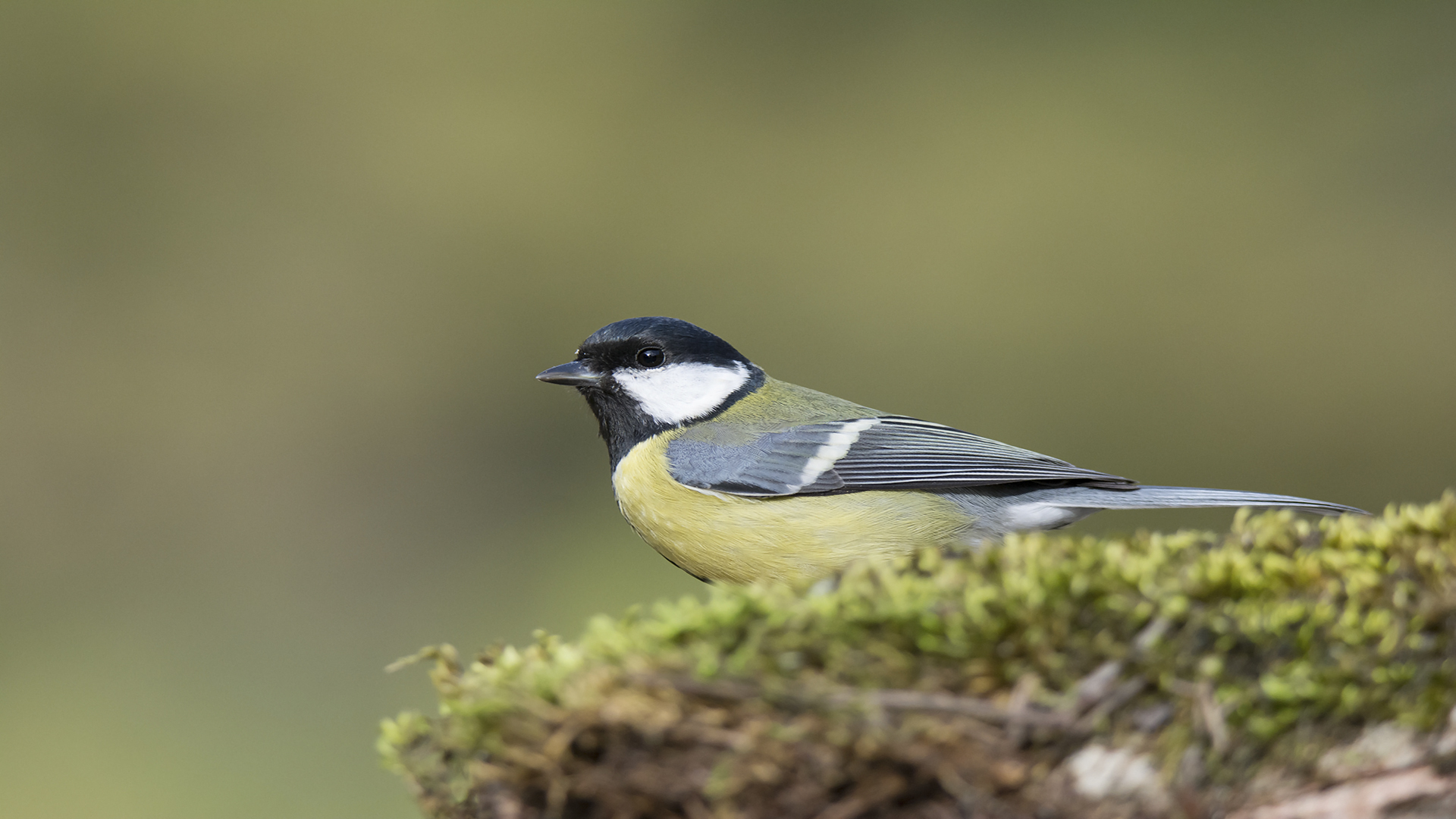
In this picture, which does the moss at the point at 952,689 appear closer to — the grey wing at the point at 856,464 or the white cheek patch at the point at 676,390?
the grey wing at the point at 856,464

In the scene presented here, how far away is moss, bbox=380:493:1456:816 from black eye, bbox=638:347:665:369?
110 centimetres

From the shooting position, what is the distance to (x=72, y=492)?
462 cm

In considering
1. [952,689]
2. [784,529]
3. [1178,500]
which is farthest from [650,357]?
[952,689]

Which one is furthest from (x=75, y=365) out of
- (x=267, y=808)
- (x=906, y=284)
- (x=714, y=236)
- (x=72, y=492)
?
(x=906, y=284)

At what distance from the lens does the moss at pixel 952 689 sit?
0.76 m

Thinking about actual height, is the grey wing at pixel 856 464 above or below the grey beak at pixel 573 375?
below

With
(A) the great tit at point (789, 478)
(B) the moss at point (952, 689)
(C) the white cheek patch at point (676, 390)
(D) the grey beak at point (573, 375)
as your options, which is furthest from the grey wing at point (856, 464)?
(B) the moss at point (952, 689)

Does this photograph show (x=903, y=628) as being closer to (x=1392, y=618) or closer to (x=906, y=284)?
(x=1392, y=618)

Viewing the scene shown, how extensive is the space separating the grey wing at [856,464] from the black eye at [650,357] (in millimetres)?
206

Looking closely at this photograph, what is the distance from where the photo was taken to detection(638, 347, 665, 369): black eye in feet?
6.40

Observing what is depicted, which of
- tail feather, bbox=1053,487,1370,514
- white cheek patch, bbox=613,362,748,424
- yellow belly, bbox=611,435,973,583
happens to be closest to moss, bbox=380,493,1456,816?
tail feather, bbox=1053,487,1370,514

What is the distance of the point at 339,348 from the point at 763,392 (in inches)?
141

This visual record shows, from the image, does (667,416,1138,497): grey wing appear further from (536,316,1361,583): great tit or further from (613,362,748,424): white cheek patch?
(613,362,748,424): white cheek patch

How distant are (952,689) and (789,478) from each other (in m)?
0.92
